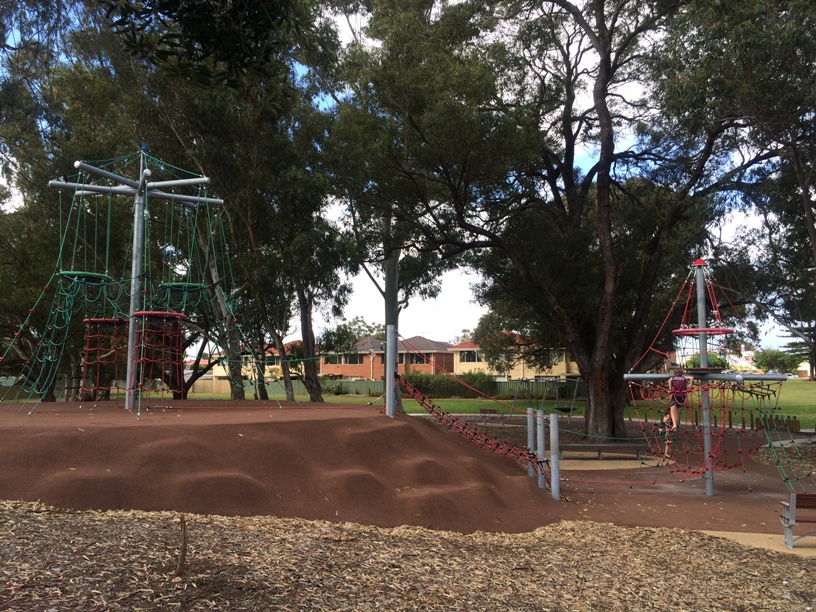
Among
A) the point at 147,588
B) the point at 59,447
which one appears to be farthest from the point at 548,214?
the point at 147,588

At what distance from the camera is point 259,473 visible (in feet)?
27.0

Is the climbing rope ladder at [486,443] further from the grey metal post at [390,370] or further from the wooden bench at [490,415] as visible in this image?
the wooden bench at [490,415]

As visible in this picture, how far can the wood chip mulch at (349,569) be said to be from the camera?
15.1 feet

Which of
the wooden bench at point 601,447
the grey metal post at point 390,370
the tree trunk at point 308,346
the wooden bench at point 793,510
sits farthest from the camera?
the tree trunk at point 308,346

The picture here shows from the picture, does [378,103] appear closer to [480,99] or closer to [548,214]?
[480,99]

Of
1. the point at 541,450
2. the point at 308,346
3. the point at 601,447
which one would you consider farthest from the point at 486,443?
the point at 308,346

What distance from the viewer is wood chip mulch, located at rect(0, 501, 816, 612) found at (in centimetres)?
459

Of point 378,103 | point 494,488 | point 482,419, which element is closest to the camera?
point 494,488

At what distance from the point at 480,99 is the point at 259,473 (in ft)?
35.1

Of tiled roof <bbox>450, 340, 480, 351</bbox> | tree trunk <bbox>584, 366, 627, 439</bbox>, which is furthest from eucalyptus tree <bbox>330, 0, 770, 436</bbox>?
tiled roof <bbox>450, 340, 480, 351</bbox>

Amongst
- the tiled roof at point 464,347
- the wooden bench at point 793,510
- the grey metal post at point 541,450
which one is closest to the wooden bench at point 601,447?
the grey metal post at point 541,450

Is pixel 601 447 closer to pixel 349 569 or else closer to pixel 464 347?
pixel 349 569

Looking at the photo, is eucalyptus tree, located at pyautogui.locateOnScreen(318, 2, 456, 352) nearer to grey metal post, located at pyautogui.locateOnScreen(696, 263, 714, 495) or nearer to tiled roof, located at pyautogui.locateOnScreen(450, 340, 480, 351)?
grey metal post, located at pyautogui.locateOnScreen(696, 263, 714, 495)

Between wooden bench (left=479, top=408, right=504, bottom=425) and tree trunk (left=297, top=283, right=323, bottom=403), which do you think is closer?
tree trunk (left=297, top=283, right=323, bottom=403)
